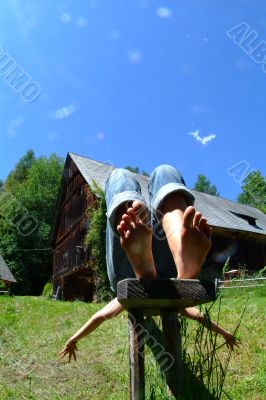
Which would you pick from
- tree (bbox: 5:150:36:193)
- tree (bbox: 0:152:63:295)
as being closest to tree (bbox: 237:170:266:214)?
tree (bbox: 0:152:63:295)

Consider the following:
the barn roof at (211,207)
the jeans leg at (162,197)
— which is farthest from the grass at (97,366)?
the barn roof at (211,207)

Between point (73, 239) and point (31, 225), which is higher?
point (31, 225)

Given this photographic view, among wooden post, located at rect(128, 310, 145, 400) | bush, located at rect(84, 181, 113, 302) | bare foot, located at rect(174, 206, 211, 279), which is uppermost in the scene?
bush, located at rect(84, 181, 113, 302)

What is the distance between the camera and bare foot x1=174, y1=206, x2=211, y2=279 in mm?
1601

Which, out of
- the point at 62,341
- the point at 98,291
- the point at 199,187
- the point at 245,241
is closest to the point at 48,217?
the point at 199,187

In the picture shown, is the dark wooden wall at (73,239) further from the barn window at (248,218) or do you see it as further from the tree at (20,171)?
the tree at (20,171)

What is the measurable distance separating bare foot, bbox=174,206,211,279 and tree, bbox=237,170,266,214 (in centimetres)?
4622

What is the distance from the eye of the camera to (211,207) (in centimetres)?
2214

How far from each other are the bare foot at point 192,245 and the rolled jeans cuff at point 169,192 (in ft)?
0.72

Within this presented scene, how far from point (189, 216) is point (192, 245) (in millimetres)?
121

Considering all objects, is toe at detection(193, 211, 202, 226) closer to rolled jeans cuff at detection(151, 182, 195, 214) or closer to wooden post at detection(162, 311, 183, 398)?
rolled jeans cuff at detection(151, 182, 195, 214)

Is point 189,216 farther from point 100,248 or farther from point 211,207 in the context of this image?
point 211,207

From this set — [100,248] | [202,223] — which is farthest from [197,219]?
[100,248]

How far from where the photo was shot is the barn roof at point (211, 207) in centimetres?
1903
